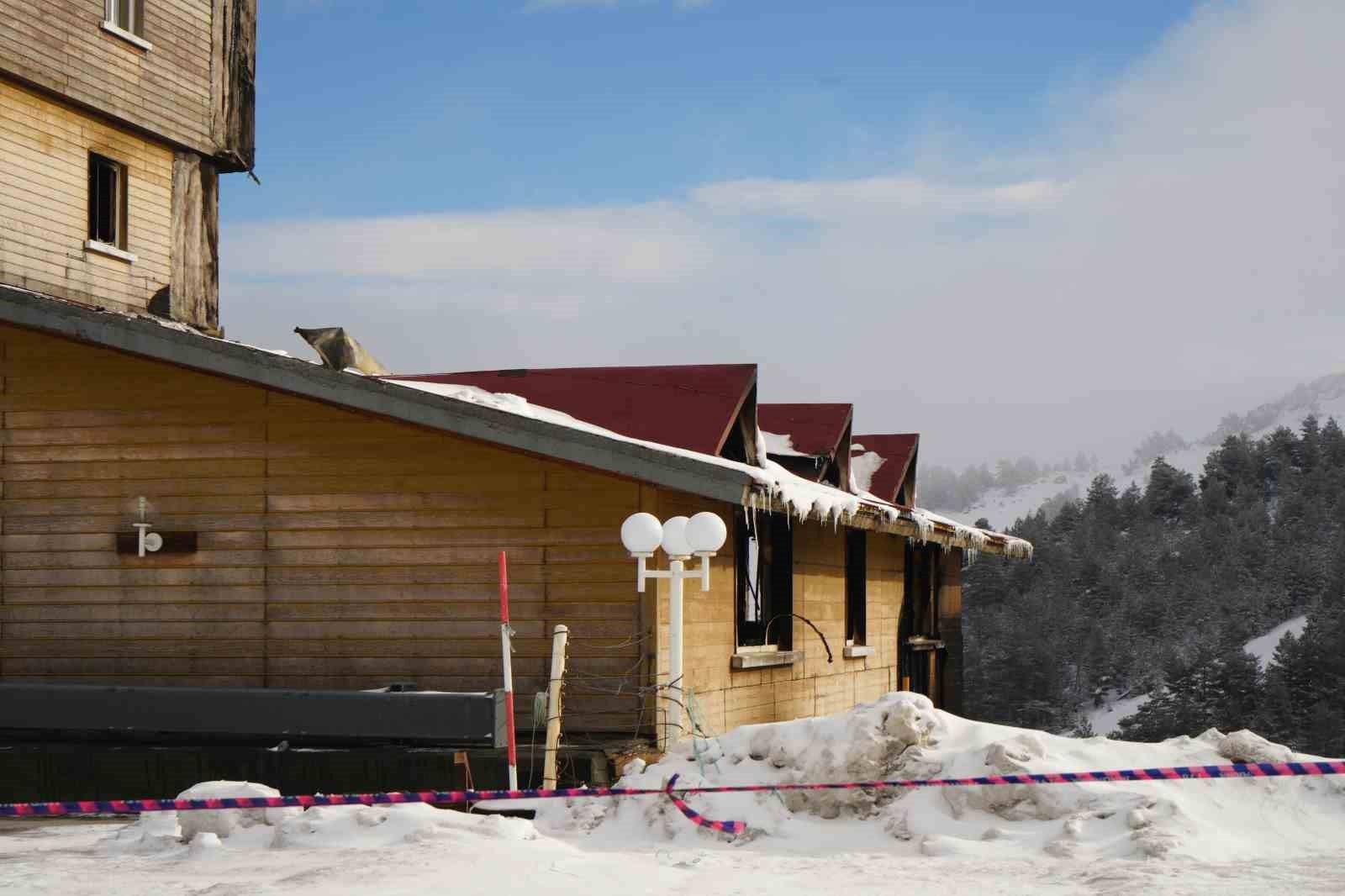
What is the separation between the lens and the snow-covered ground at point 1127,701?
68.6 metres

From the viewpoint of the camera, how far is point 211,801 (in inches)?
377

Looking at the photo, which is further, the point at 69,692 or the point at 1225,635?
the point at 1225,635

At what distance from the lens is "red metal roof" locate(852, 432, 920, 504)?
21672mm

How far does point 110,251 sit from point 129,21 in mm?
2876

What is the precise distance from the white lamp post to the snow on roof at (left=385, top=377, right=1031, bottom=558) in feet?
1.34

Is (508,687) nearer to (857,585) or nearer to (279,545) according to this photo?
(279,545)

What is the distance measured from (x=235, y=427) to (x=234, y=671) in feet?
6.66

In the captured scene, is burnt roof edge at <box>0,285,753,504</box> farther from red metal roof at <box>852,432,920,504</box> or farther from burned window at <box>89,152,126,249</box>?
red metal roof at <box>852,432,920,504</box>

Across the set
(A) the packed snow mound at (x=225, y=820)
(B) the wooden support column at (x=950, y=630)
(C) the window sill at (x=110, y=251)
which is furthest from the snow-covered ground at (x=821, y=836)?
(B) the wooden support column at (x=950, y=630)

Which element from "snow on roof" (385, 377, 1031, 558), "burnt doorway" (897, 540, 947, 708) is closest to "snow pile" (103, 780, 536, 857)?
"snow on roof" (385, 377, 1031, 558)

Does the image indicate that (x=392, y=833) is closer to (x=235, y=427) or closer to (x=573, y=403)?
(x=235, y=427)

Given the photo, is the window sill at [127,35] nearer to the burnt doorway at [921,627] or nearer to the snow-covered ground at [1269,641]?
the burnt doorway at [921,627]

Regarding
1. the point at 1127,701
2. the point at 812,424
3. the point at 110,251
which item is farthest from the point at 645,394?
the point at 1127,701

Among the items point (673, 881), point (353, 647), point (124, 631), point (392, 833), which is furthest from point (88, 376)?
point (673, 881)
